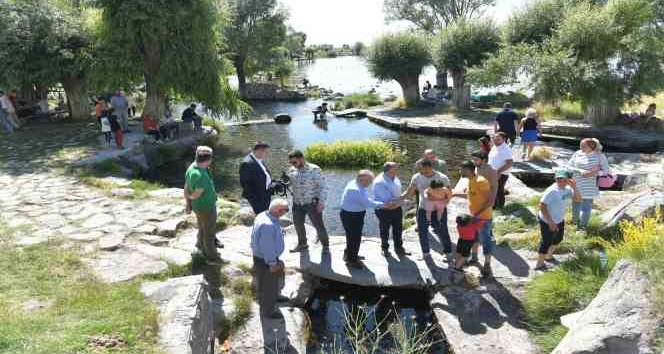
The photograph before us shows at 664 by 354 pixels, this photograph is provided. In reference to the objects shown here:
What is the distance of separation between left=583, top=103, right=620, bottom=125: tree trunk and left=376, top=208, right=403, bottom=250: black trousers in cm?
1372

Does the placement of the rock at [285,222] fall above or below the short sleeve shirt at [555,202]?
below

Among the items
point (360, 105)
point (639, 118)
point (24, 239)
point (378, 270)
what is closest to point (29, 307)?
point (24, 239)

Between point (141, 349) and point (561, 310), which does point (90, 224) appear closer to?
point (141, 349)

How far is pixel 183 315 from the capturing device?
17.7 feet

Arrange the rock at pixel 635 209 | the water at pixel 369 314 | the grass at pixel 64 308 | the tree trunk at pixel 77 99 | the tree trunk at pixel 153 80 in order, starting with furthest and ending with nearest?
the tree trunk at pixel 77 99, the tree trunk at pixel 153 80, the rock at pixel 635 209, the water at pixel 369 314, the grass at pixel 64 308

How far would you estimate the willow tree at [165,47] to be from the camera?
16.7 m

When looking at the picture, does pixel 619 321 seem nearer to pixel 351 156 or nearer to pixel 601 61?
pixel 351 156

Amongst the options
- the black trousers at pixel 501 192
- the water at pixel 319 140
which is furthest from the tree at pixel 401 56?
the black trousers at pixel 501 192

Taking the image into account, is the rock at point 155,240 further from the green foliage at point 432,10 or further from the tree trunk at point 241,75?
the green foliage at point 432,10

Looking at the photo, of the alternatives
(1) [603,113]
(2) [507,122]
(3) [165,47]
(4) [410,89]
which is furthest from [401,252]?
(4) [410,89]

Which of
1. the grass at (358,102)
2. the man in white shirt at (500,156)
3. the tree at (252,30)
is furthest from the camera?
the tree at (252,30)

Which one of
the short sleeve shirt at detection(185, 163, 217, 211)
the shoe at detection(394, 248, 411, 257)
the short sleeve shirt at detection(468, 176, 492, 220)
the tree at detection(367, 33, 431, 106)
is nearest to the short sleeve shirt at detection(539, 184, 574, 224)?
the short sleeve shirt at detection(468, 176, 492, 220)

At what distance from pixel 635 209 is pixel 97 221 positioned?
896 centimetres

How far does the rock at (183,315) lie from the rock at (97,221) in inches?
102
